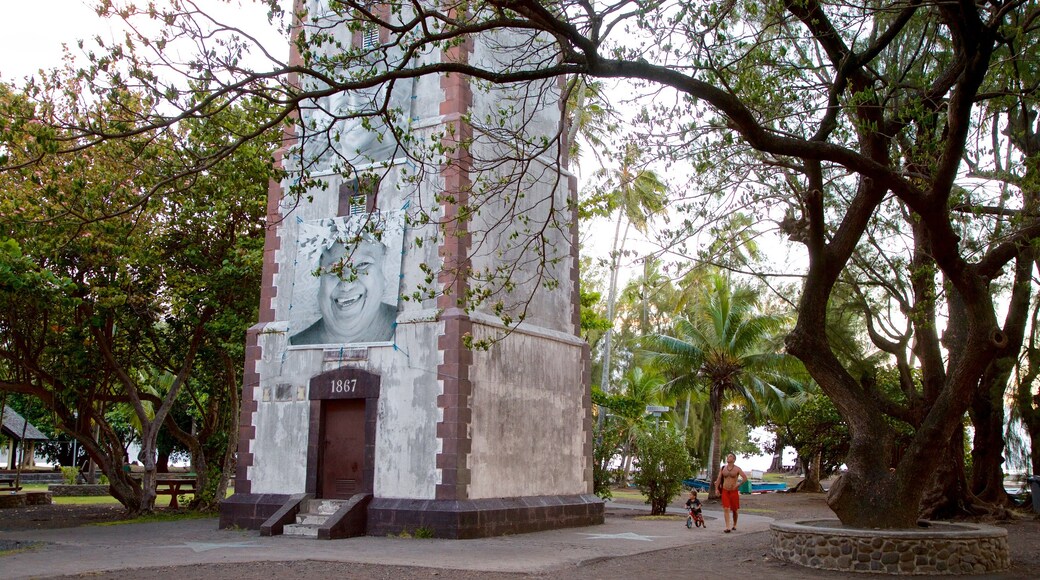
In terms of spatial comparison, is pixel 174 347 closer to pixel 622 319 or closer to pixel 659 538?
pixel 659 538

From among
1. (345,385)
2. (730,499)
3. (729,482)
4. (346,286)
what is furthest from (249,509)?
(730,499)

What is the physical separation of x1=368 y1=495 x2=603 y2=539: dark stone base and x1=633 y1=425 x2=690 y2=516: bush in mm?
5583

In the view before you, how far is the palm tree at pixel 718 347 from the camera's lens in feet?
98.7

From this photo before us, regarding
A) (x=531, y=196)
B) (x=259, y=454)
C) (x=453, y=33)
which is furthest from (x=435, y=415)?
(x=453, y=33)

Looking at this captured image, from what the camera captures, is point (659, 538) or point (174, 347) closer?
point (659, 538)

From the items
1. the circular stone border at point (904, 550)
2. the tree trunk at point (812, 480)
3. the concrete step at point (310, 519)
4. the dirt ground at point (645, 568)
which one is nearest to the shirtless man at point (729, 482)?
the dirt ground at point (645, 568)

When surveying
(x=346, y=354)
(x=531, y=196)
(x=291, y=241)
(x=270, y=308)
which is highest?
(x=531, y=196)

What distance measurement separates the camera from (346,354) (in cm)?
1555

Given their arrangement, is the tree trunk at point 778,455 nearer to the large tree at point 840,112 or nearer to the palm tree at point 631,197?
the palm tree at point 631,197

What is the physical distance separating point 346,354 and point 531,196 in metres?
4.87

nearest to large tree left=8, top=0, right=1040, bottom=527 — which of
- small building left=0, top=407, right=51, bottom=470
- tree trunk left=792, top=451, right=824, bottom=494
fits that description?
tree trunk left=792, top=451, right=824, bottom=494

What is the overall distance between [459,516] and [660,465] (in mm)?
8420

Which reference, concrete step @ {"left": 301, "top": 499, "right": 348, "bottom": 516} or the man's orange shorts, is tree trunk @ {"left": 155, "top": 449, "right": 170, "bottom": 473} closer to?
concrete step @ {"left": 301, "top": 499, "right": 348, "bottom": 516}

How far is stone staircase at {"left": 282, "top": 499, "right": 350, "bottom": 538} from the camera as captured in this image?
14.6 m
